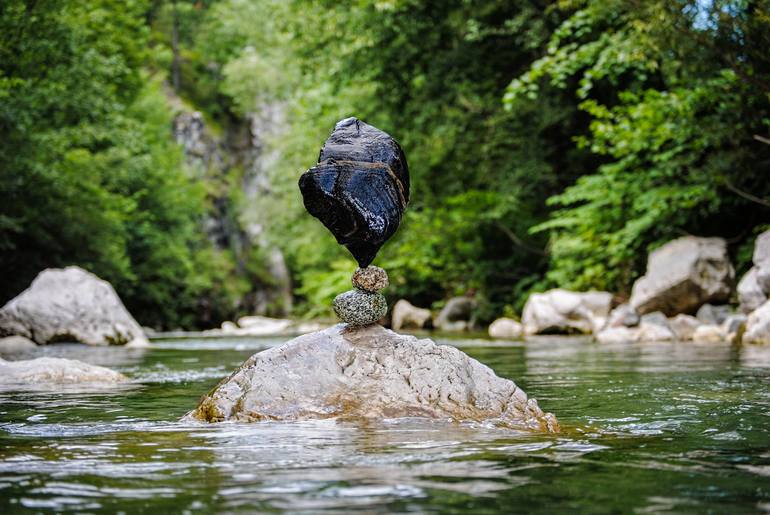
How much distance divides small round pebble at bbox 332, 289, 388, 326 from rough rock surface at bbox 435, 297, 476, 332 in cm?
2068

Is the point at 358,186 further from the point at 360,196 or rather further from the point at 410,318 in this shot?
the point at 410,318

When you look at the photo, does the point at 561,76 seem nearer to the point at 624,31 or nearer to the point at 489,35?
the point at 624,31

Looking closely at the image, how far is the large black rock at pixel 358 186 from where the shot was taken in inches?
256

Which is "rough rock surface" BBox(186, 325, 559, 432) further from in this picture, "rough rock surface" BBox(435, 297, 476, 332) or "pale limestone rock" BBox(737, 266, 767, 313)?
"rough rock surface" BBox(435, 297, 476, 332)

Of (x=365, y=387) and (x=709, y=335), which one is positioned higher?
(x=365, y=387)

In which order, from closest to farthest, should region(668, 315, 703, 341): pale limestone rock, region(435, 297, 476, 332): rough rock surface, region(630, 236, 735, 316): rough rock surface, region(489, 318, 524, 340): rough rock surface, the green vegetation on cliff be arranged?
region(668, 315, 703, 341): pale limestone rock, the green vegetation on cliff, region(630, 236, 735, 316): rough rock surface, region(489, 318, 524, 340): rough rock surface, region(435, 297, 476, 332): rough rock surface

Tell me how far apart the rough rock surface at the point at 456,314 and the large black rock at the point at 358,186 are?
816 inches

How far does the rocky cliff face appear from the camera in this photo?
46438 millimetres

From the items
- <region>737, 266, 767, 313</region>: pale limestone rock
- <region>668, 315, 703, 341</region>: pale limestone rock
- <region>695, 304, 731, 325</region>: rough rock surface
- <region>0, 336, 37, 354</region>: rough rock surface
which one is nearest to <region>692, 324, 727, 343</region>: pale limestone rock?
<region>668, 315, 703, 341</region>: pale limestone rock

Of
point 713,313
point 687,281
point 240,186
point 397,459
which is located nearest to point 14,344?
point 687,281

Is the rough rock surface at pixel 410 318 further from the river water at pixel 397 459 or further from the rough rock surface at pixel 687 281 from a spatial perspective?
the river water at pixel 397 459

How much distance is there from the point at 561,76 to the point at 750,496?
1536 centimetres

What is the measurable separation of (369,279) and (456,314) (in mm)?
21047

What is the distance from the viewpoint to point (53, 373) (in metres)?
9.74
